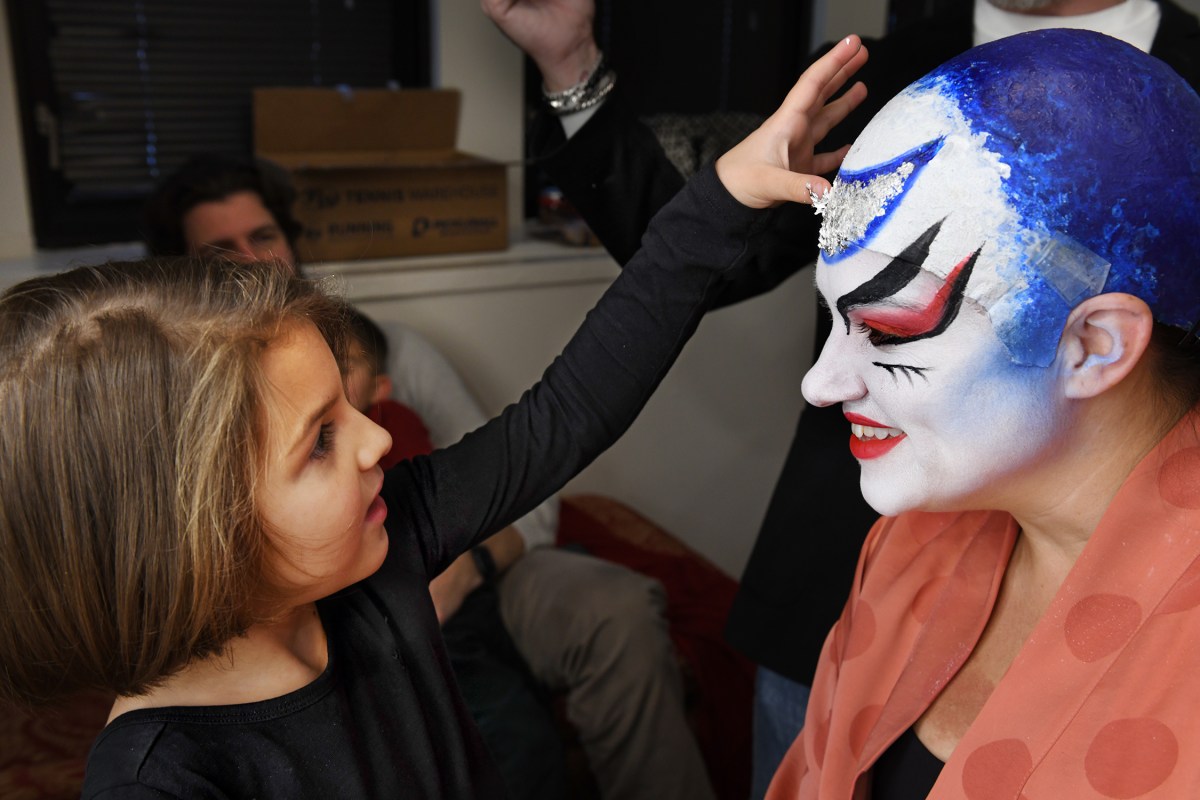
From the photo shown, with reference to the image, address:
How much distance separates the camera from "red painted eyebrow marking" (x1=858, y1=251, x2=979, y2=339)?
734 mm

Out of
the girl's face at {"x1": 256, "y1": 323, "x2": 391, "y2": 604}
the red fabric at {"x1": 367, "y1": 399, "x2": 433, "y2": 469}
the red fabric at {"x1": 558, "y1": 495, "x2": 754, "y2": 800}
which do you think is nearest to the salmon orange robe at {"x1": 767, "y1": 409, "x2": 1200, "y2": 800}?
the girl's face at {"x1": 256, "y1": 323, "x2": 391, "y2": 604}

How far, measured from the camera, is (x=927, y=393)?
77 centimetres

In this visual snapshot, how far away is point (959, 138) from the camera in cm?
72

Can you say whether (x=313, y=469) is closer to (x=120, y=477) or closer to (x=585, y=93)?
(x=120, y=477)

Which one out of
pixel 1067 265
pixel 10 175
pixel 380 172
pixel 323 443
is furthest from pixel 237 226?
pixel 1067 265

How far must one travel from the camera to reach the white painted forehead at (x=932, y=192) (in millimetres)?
710

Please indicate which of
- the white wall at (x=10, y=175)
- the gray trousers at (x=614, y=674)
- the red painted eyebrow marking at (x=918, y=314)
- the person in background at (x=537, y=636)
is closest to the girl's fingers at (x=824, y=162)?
the red painted eyebrow marking at (x=918, y=314)

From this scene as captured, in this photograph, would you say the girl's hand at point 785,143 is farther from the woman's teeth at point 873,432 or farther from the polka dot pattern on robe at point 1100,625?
the polka dot pattern on robe at point 1100,625

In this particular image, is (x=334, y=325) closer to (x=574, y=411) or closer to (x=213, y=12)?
(x=574, y=411)

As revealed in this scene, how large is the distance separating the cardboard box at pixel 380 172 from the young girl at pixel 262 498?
1.41m

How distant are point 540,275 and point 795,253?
1329 mm

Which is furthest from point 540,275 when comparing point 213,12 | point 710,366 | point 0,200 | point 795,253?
point 795,253

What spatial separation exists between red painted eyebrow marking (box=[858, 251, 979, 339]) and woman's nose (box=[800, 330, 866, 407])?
3 cm

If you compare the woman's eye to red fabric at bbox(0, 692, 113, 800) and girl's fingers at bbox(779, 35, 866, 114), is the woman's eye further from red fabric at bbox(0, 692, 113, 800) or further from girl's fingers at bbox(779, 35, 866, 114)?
red fabric at bbox(0, 692, 113, 800)
